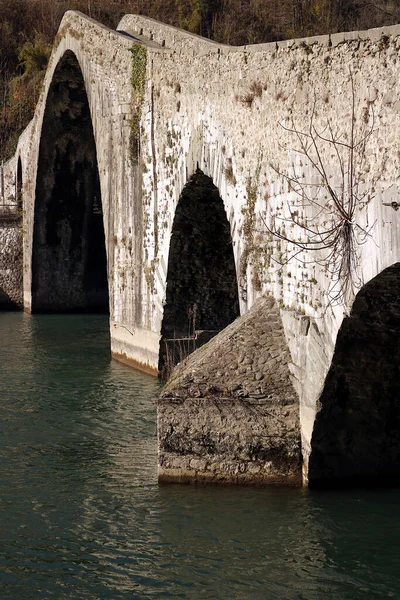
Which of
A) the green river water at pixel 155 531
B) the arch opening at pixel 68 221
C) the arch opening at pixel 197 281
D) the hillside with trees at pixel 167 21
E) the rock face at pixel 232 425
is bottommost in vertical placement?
the green river water at pixel 155 531

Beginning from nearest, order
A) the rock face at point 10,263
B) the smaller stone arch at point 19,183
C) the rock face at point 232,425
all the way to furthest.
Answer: the rock face at point 232,425, the rock face at point 10,263, the smaller stone arch at point 19,183

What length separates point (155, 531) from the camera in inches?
299

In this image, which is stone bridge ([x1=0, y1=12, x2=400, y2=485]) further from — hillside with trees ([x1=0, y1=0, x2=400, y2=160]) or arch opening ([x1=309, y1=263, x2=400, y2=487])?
hillside with trees ([x1=0, y1=0, x2=400, y2=160])

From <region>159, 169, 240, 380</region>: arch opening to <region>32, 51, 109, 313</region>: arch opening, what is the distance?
10.7 metres

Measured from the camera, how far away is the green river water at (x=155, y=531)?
6680 mm

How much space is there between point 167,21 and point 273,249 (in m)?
34.4

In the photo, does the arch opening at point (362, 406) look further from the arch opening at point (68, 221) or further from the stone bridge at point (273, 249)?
the arch opening at point (68, 221)

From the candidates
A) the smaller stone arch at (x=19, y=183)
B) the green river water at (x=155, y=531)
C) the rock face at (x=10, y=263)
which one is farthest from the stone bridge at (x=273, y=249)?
the smaller stone arch at (x=19, y=183)

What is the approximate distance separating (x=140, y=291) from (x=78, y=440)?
14.4 ft

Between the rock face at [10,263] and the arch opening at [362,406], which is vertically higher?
the rock face at [10,263]

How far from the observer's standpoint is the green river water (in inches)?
263

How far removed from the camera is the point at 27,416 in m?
11.5

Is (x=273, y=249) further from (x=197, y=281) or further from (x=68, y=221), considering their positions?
(x=68, y=221)

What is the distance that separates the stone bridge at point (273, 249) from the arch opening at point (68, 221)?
974 cm
